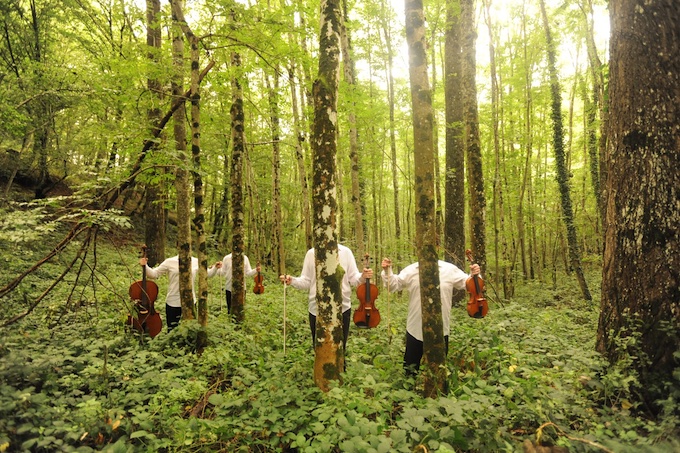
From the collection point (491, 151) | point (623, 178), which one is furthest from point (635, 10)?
point (491, 151)

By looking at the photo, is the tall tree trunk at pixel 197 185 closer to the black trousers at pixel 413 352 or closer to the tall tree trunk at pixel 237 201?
the tall tree trunk at pixel 237 201

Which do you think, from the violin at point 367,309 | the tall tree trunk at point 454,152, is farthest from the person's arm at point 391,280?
the tall tree trunk at point 454,152

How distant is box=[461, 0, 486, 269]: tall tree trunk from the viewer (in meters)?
8.59

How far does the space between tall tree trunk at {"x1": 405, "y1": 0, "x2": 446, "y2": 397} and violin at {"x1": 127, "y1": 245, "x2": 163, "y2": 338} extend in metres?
4.64

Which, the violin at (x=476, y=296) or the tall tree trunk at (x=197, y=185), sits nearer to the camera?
the violin at (x=476, y=296)

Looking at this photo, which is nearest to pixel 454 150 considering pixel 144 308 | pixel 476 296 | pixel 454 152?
pixel 454 152

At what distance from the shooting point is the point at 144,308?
6.09 meters

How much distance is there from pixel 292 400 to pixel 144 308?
361 cm

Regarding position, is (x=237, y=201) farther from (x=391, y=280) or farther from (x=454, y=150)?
(x=454, y=150)

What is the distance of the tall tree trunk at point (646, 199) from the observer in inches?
140

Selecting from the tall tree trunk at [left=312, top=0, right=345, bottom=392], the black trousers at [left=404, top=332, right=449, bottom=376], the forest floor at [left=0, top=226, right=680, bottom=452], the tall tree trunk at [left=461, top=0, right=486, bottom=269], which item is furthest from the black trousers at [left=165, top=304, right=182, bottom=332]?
the tall tree trunk at [left=461, top=0, right=486, bottom=269]

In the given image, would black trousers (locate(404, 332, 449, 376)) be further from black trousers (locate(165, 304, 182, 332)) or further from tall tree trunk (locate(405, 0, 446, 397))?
black trousers (locate(165, 304, 182, 332))

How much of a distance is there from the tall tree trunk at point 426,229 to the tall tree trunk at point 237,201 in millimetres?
4109

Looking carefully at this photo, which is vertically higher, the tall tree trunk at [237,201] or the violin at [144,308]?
the tall tree trunk at [237,201]
